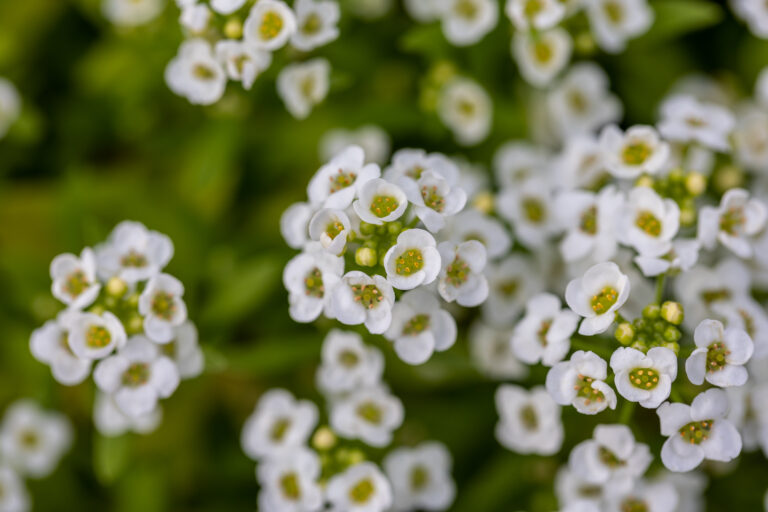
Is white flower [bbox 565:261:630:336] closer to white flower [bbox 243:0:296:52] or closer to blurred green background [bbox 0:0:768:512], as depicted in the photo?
blurred green background [bbox 0:0:768:512]

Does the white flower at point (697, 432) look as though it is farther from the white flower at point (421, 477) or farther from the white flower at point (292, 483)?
the white flower at point (292, 483)

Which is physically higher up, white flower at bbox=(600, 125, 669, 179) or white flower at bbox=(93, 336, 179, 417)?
white flower at bbox=(93, 336, 179, 417)

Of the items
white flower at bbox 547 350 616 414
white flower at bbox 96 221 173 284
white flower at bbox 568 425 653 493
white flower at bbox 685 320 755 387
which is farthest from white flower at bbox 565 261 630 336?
white flower at bbox 96 221 173 284

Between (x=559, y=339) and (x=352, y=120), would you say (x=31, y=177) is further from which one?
(x=559, y=339)

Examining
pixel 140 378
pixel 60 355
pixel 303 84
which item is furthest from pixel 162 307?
pixel 303 84

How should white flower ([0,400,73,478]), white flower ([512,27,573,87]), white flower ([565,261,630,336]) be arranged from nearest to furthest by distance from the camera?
white flower ([565,261,630,336]) < white flower ([512,27,573,87]) < white flower ([0,400,73,478])

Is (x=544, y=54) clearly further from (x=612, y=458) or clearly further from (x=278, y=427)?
(x=278, y=427)
